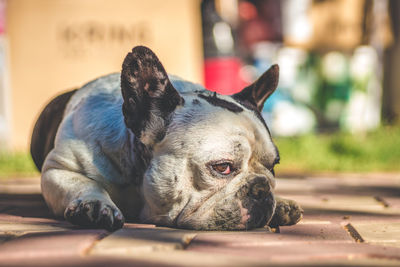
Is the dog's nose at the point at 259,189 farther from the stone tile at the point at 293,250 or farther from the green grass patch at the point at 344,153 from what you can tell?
the green grass patch at the point at 344,153

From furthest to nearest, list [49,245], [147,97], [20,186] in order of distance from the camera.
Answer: [20,186] < [147,97] < [49,245]

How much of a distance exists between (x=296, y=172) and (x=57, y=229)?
12.5 ft

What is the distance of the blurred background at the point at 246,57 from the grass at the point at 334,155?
0.01 meters

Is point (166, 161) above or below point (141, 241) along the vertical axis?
above

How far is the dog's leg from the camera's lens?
2.52 meters

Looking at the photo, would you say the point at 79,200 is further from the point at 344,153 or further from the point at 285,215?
the point at 344,153

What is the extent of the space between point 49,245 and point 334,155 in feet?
17.9

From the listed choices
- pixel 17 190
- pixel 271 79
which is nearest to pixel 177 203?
pixel 271 79

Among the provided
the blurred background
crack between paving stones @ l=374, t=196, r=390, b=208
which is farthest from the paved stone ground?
the blurred background

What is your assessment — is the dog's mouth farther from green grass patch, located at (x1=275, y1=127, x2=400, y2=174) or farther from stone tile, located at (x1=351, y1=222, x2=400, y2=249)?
green grass patch, located at (x1=275, y1=127, x2=400, y2=174)

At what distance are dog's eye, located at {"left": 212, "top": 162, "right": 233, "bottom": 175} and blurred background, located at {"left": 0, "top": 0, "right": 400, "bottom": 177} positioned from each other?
3.31 metres

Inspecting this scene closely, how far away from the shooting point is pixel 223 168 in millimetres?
2639

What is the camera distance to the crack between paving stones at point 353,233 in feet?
8.09

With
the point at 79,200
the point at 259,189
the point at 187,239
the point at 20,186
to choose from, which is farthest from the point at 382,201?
the point at 20,186
